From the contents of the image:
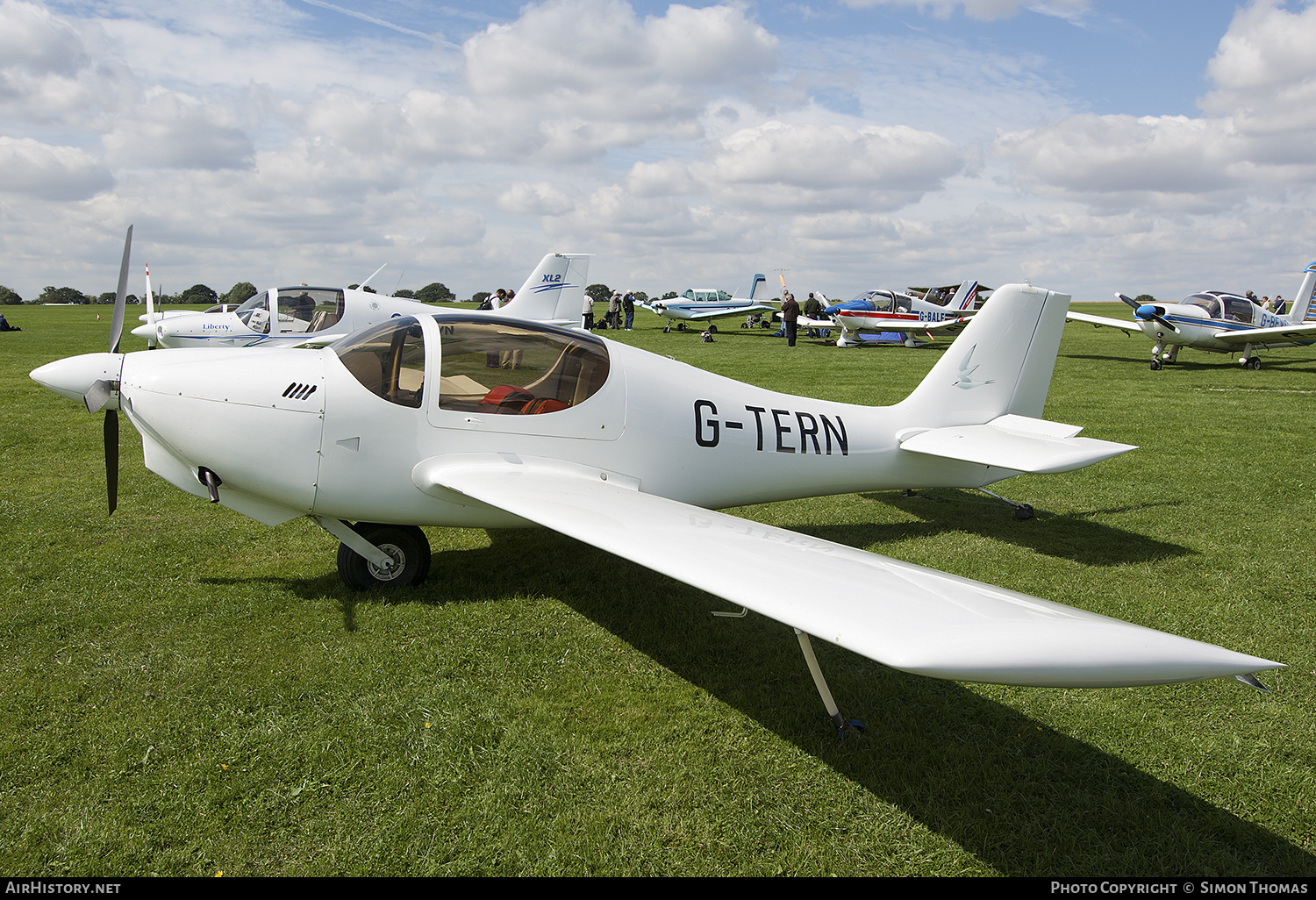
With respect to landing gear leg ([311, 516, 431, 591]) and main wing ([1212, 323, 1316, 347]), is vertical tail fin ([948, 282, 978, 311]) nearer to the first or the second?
main wing ([1212, 323, 1316, 347])

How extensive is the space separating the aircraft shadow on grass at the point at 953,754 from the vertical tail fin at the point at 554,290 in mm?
16646

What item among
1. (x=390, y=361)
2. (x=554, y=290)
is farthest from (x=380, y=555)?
(x=554, y=290)

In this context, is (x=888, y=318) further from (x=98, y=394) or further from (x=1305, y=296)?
(x=98, y=394)

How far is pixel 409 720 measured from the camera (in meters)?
3.43

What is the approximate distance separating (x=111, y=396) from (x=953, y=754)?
198 inches

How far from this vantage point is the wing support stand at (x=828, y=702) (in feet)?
10.5

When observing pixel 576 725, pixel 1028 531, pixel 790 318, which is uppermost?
pixel 790 318

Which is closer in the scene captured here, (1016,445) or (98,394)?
(98,394)

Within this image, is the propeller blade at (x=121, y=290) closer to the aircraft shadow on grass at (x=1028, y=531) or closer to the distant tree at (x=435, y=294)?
the aircraft shadow on grass at (x=1028, y=531)

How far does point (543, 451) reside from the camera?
15.7 ft

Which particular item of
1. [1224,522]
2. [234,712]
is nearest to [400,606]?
[234,712]

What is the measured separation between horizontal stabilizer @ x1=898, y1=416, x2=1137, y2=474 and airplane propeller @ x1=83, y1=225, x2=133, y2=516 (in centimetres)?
560

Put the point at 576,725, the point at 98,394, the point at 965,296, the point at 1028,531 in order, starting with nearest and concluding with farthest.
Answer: the point at 576,725 → the point at 98,394 → the point at 1028,531 → the point at 965,296

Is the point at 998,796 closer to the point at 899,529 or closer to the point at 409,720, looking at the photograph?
the point at 409,720
